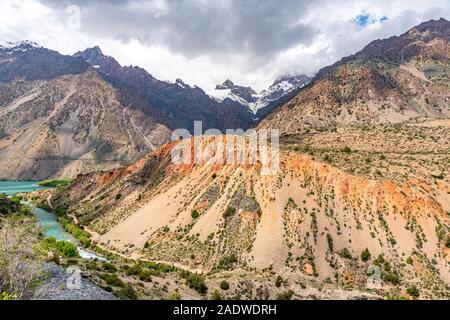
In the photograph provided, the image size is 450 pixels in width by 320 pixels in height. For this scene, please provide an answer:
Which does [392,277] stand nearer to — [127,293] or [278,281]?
[278,281]

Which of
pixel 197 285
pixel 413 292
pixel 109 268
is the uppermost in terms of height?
pixel 109 268

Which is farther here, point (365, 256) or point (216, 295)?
point (365, 256)

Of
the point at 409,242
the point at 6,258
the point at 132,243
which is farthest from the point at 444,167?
the point at 6,258

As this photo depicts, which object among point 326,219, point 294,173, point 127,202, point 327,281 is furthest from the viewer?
point 127,202

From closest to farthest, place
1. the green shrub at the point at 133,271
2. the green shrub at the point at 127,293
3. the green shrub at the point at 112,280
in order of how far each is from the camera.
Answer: the green shrub at the point at 127,293, the green shrub at the point at 112,280, the green shrub at the point at 133,271

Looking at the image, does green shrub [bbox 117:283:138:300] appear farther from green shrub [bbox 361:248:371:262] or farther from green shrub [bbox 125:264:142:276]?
green shrub [bbox 361:248:371:262]

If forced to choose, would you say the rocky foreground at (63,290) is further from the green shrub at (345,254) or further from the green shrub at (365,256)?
the green shrub at (365,256)

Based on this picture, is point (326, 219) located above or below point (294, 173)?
below

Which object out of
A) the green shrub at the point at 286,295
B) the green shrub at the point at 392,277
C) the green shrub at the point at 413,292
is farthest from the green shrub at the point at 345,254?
the green shrub at the point at 286,295

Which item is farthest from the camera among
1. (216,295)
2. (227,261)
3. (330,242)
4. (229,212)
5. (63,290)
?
(229,212)

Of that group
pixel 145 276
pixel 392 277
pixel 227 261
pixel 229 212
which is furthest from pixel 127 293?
pixel 229 212

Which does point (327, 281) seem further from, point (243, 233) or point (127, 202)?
point (127, 202)
